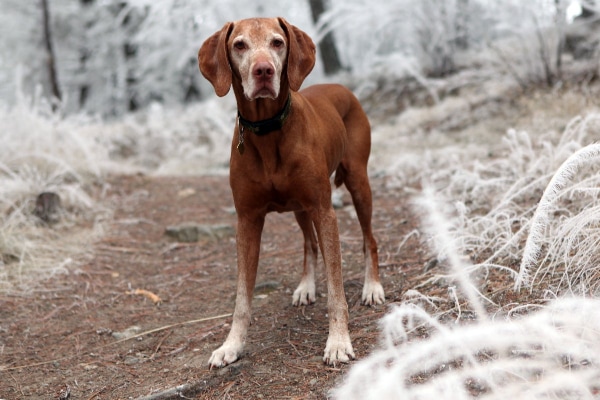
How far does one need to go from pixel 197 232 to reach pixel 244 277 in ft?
7.88

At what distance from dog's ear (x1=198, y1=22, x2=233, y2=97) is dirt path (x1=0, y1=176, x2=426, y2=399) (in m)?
1.36

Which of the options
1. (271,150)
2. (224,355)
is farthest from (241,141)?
(224,355)

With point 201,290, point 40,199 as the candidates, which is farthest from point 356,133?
point 40,199

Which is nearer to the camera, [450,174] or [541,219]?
[541,219]

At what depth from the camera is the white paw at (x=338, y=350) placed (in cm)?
274

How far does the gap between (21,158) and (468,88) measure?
20.9ft

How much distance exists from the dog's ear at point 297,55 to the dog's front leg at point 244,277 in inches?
29.5

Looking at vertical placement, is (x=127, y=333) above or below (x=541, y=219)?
below

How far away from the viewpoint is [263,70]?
2605 millimetres

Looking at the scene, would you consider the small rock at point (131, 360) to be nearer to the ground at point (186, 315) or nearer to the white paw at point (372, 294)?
the ground at point (186, 315)

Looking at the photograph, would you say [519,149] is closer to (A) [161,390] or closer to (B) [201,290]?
(B) [201,290]

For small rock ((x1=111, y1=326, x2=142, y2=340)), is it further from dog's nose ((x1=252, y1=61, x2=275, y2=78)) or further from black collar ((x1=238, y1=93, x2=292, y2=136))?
dog's nose ((x1=252, y1=61, x2=275, y2=78))

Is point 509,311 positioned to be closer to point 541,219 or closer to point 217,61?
point 541,219

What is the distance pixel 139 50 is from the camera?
22438 millimetres
